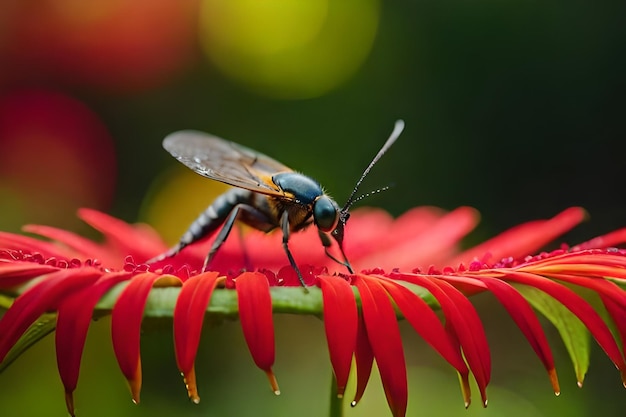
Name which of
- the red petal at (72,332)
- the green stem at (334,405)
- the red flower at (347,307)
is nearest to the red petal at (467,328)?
the red flower at (347,307)

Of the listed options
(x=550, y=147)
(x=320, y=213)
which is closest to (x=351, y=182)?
(x=550, y=147)

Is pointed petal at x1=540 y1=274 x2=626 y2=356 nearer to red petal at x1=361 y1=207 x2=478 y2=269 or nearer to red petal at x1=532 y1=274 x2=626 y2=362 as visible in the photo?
red petal at x1=532 y1=274 x2=626 y2=362

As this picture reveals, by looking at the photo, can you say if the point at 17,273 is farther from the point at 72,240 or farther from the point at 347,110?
the point at 347,110

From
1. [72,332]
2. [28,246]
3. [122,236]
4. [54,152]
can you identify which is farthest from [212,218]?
[54,152]

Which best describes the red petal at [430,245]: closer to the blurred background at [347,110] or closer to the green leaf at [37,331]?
the green leaf at [37,331]

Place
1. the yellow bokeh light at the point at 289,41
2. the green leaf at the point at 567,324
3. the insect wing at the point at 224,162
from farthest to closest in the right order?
the yellow bokeh light at the point at 289,41, the insect wing at the point at 224,162, the green leaf at the point at 567,324

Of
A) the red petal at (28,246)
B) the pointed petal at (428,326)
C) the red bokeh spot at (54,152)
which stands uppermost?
the pointed petal at (428,326)

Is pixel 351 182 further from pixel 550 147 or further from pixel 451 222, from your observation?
pixel 451 222
